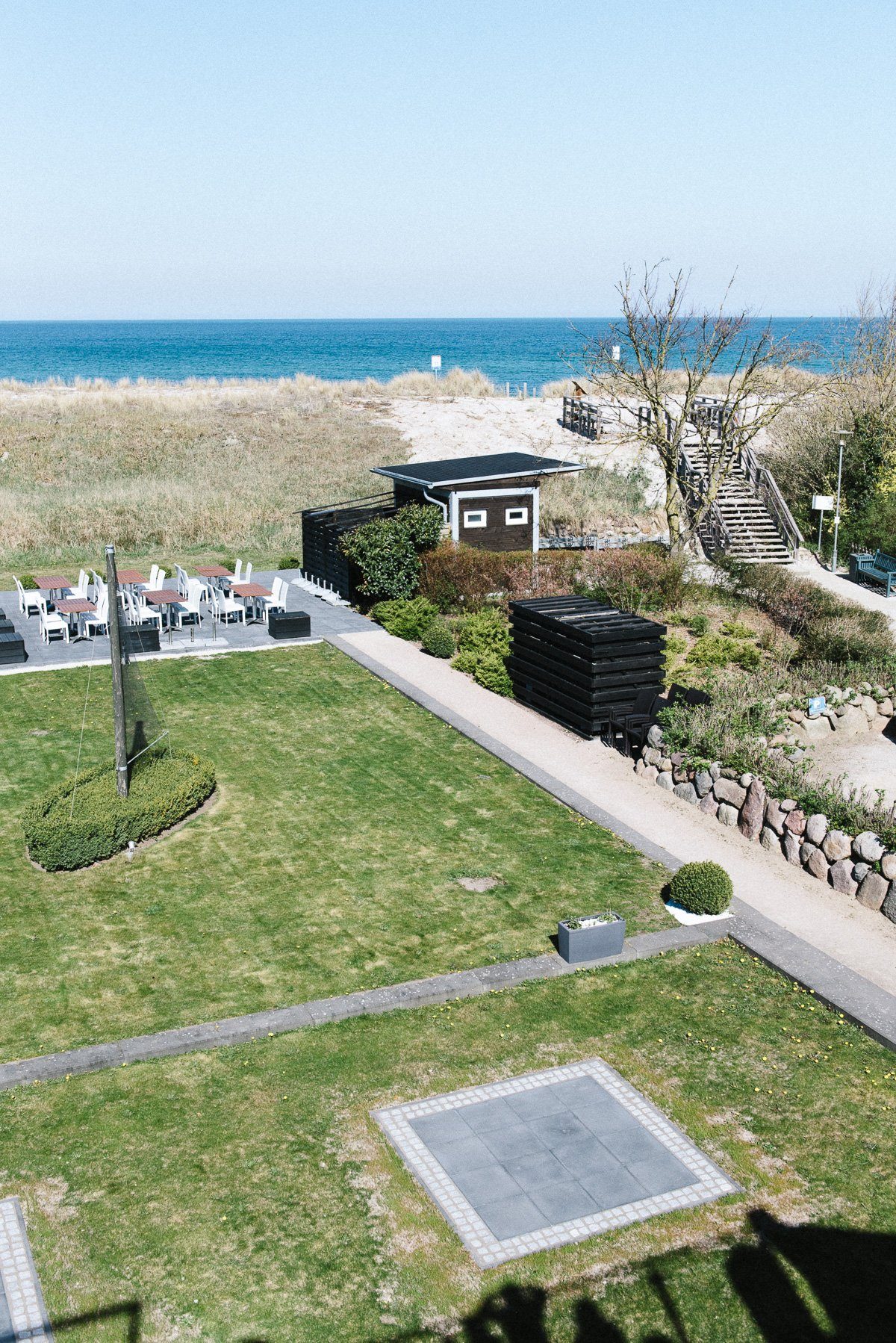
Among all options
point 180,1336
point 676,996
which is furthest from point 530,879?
point 180,1336

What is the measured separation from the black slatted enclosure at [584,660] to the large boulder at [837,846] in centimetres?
493

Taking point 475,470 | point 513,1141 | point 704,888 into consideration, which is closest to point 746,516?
point 475,470

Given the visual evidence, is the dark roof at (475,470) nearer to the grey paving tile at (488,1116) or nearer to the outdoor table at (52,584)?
the outdoor table at (52,584)

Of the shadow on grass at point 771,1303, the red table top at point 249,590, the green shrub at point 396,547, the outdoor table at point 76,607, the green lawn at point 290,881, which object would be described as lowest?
the green lawn at point 290,881

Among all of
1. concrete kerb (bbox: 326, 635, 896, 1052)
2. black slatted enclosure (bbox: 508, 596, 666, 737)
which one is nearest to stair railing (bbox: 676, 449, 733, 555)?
black slatted enclosure (bbox: 508, 596, 666, 737)

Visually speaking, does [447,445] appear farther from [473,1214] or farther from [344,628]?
[473,1214]

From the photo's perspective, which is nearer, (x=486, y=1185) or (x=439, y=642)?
(x=486, y=1185)

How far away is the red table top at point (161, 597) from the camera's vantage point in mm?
21969

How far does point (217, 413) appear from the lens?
5816cm

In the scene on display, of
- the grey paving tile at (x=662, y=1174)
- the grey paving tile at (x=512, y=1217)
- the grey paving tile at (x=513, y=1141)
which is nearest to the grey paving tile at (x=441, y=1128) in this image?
the grey paving tile at (x=513, y=1141)

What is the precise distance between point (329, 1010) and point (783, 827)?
5.76m

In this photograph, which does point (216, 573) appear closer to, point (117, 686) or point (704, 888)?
point (117, 686)

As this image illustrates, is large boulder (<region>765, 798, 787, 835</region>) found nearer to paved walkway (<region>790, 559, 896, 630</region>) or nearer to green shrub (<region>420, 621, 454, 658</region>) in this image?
green shrub (<region>420, 621, 454, 658</region>)

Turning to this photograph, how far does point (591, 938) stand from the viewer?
10.5m
